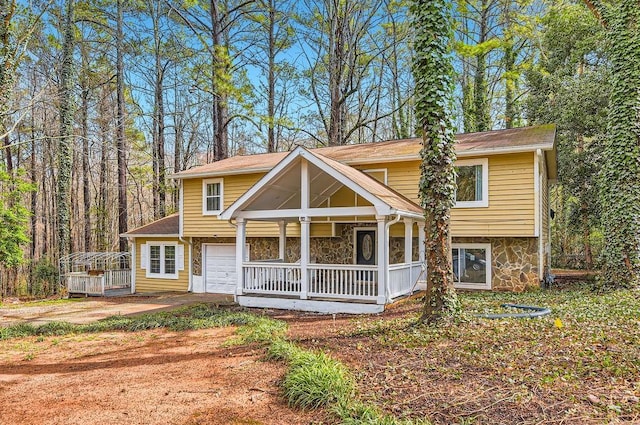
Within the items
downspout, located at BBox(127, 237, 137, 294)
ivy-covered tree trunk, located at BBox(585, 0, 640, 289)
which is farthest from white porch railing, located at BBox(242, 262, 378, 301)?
downspout, located at BBox(127, 237, 137, 294)

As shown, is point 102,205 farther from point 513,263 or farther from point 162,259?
point 513,263

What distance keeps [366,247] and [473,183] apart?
12.8 feet

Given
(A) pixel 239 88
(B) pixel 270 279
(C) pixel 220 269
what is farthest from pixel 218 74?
(B) pixel 270 279

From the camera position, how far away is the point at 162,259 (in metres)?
16.8

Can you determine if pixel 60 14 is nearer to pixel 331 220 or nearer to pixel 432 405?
pixel 331 220

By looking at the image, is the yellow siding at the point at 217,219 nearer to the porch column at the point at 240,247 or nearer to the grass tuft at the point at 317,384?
the porch column at the point at 240,247

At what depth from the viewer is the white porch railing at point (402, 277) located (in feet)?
32.2

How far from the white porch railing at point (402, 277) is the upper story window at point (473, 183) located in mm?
2344

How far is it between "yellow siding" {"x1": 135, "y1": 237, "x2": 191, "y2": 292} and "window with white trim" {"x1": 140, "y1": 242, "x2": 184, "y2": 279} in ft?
0.42

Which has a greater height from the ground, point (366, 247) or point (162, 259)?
point (366, 247)

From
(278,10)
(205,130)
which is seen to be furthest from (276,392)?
(205,130)

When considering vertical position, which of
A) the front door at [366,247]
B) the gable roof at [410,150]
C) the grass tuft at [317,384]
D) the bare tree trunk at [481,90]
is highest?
the bare tree trunk at [481,90]

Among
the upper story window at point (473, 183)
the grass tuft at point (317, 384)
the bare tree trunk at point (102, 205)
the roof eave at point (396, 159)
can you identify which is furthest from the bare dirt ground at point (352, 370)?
the bare tree trunk at point (102, 205)

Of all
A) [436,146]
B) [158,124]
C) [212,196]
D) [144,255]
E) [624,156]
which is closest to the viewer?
[436,146]
